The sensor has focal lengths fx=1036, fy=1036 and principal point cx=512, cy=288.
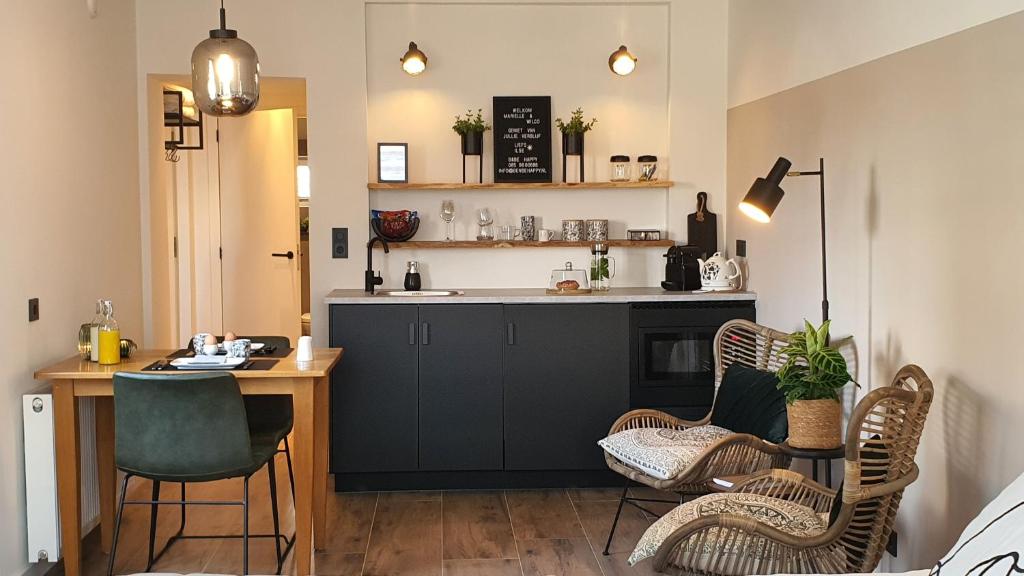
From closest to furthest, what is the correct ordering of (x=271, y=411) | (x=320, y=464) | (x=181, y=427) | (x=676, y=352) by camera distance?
(x=181, y=427), (x=320, y=464), (x=271, y=411), (x=676, y=352)

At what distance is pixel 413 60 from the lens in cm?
522

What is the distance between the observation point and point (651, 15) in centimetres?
543

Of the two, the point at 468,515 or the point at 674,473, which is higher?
the point at 674,473

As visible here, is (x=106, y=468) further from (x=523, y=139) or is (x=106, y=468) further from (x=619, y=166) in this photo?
(x=619, y=166)

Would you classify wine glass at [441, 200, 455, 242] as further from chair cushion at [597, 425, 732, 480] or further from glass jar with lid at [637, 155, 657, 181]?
chair cushion at [597, 425, 732, 480]

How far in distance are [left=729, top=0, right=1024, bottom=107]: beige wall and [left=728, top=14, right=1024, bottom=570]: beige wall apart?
0.05m

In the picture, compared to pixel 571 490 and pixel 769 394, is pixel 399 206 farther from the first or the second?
pixel 769 394

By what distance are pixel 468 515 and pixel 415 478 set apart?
0.48 metres

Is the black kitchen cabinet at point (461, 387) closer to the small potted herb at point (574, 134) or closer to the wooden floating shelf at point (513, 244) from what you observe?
the wooden floating shelf at point (513, 244)

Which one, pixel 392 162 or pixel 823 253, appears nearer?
pixel 823 253

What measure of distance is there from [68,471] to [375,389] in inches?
61.2

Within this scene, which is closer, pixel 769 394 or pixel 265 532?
pixel 769 394

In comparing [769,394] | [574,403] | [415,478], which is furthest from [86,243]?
[769,394]

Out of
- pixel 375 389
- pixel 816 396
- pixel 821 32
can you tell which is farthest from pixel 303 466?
pixel 821 32
